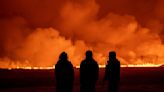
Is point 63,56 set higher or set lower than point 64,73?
higher

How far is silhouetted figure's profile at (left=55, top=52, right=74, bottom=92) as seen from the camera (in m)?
18.8

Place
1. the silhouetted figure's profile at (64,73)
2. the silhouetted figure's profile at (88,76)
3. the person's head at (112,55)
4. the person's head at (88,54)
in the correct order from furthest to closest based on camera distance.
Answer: the person's head at (112,55)
the silhouetted figure's profile at (88,76)
the silhouetted figure's profile at (64,73)
the person's head at (88,54)

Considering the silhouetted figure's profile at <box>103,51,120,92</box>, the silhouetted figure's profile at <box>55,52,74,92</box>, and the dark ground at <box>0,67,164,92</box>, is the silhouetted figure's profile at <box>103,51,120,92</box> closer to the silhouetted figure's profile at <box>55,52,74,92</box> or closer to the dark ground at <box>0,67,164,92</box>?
the silhouetted figure's profile at <box>55,52,74,92</box>

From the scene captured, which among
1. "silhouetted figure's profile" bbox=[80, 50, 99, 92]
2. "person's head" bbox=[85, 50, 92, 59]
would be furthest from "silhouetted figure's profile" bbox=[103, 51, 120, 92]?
"person's head" bbox=[85, 50, 92, 59]

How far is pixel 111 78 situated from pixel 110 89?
49 centimetres

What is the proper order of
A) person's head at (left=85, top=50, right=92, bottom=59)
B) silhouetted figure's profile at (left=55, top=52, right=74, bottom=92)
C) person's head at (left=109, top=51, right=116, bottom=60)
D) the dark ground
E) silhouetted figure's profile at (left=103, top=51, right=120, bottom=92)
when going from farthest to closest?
the dark ground < silhouetted figure's profile at (left=103, top=51, right=120, bottom=92) < person's head at (left=109, top=51, right=116, bottom=60) < silhouetted figure's profile at (left=55, top=52, right=74, bottom=92) < person's head at (left=85, top=50, right=92, bottom=59)

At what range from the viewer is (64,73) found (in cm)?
1889

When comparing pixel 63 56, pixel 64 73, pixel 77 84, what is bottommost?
pixel 77 84

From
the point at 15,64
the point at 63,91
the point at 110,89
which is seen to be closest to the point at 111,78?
the point at 110,89

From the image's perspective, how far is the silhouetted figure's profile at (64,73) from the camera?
1877 cm

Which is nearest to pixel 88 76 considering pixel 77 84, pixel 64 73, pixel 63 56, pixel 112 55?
pixel 64 73

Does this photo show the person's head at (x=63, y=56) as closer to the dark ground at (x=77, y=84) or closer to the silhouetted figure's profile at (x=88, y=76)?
the silhouetted figure's profile at (x=88, y=76)

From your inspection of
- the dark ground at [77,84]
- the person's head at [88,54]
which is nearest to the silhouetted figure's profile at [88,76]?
the person's head at [88,54]

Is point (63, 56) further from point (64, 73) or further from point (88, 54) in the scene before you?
point (88, 54)
